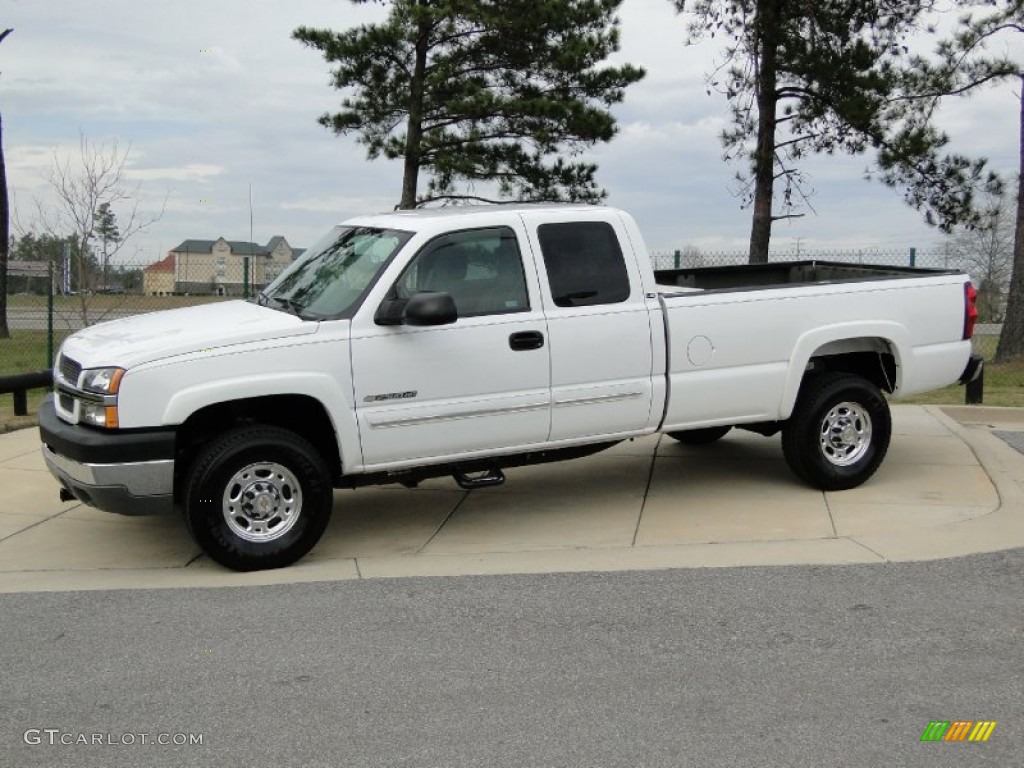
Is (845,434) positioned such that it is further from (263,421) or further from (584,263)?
(263,421)

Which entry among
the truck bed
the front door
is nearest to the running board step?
the front door

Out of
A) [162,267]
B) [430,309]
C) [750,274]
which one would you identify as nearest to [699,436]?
[750,274]

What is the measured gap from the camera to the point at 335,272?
274 inches

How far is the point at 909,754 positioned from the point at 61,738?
3127 millimetres

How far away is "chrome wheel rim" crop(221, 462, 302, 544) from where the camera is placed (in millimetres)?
6191

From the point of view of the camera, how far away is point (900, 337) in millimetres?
7828

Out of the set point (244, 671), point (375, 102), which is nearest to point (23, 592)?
point (244, 671)

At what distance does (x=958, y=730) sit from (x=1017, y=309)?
1676 cm

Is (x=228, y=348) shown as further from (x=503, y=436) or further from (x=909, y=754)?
(x=909, y=754)

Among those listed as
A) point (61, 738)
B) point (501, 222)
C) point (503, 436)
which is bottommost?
point (61, 738)

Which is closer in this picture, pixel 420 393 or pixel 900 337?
pixel 420 393

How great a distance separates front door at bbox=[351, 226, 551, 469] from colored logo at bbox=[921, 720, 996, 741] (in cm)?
320
